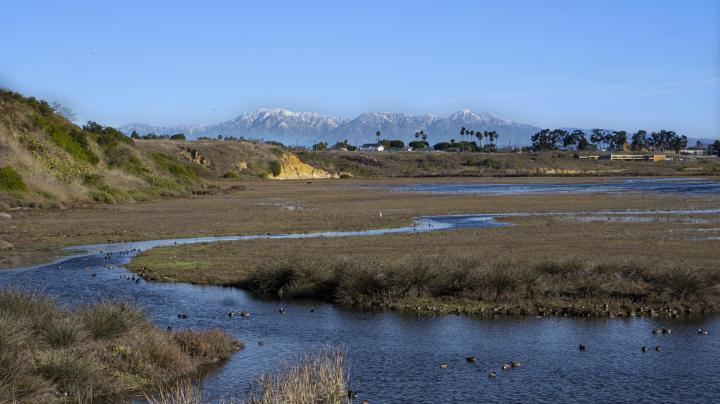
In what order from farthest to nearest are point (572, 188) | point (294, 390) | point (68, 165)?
point (572, 188) → point (68, 165) → point (294, 390)

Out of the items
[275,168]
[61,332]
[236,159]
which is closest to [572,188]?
[275,168]

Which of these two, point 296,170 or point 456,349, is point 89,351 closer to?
point 456,349

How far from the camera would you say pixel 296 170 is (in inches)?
6368

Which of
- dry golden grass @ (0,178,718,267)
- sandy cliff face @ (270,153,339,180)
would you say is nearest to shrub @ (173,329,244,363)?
dry golden grass @ (0,178,718,267)

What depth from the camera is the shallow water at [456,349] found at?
1564 cm

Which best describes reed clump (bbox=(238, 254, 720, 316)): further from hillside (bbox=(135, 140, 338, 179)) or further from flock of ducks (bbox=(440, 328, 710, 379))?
hillside (bbox=(135, 140, 338, 179))

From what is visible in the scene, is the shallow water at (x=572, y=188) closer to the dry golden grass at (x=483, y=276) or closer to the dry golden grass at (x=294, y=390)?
the dry golden grass at (x=483, y=276)

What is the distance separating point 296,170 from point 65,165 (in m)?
89.7

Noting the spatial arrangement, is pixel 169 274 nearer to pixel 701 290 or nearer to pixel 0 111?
pixel 701 290

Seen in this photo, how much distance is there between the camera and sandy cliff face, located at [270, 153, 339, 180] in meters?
158

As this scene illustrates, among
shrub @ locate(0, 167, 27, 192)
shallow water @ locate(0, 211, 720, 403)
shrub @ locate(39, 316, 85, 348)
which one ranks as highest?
shrub @ locate(0, 167, 27, 192)

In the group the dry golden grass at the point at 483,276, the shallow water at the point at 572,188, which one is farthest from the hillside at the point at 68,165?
the dry golden grass at the point at 483,276

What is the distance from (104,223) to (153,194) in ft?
98.6

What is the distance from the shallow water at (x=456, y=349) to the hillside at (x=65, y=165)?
4057 centimetres
